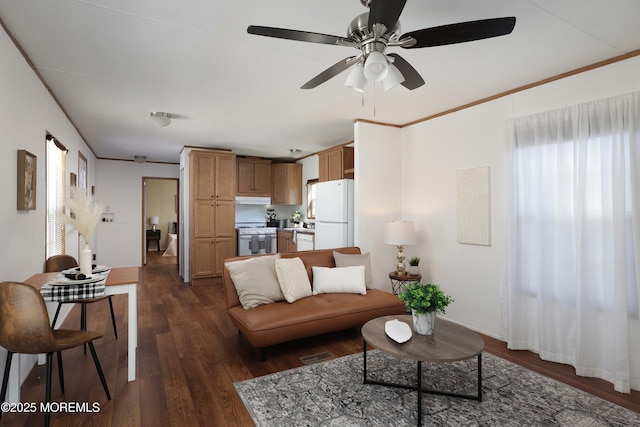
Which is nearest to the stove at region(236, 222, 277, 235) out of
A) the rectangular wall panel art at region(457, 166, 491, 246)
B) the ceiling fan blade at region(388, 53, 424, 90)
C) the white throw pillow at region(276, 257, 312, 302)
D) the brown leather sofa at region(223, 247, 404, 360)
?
the brown leather sofa at region(223, 247, 404, 360)

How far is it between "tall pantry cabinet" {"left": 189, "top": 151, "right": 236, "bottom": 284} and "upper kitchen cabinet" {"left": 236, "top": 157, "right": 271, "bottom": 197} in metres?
0.71

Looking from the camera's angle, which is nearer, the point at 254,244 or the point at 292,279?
the point at 292,279

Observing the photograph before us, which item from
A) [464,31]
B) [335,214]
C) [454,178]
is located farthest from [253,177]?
[464,31]

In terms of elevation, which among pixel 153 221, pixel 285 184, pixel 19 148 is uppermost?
pixel 285 184

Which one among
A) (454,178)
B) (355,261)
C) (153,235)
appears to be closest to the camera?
(355,261)

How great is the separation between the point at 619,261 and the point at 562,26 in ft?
5.77

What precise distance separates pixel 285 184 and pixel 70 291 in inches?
205

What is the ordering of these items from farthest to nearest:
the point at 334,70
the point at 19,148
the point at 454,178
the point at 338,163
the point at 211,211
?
the point at 211,211 → the point at 338,163 → the point at 454,178 → the point at 19,148 → the point at 334,70

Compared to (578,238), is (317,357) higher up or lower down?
lower down

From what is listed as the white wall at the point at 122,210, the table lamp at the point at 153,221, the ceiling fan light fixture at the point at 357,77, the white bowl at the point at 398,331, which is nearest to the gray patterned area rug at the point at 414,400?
the white bowl at the point at 398,331

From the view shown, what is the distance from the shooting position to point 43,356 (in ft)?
9.19

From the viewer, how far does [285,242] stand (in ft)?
22.5

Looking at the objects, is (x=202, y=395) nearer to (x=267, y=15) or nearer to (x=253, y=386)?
(x=253, y=386)

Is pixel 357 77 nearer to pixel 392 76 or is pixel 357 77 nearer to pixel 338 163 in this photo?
pixel 392 76
